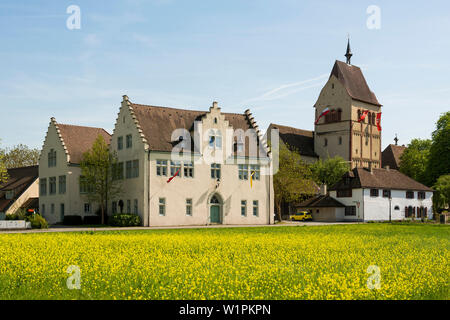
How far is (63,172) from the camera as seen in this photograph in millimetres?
65250

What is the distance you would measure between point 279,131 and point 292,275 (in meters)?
100

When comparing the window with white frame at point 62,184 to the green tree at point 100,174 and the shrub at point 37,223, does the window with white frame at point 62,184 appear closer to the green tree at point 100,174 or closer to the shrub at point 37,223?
the green tree at point 100,174

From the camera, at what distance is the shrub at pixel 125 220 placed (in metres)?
55.8

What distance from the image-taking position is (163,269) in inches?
663

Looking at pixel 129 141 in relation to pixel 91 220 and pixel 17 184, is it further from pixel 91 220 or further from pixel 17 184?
pixel 17 184

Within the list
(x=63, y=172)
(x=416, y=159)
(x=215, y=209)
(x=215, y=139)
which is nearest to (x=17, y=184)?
(x=63, y=172)

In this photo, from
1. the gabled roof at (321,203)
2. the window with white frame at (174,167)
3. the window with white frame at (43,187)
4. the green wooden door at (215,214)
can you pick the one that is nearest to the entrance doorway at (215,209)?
the green wooden door at (215,214)

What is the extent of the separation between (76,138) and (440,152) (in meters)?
62.2

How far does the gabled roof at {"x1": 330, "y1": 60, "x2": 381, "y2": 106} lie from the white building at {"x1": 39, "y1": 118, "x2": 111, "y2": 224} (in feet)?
195

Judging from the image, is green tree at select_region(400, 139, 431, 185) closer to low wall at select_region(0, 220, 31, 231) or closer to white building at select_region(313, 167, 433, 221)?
white building at select_region(313, 167, 433, 221)

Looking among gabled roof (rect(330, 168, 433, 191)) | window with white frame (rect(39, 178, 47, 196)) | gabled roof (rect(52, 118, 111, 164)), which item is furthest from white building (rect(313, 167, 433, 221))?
window with white frame (rect(39, 178, 47, 196))

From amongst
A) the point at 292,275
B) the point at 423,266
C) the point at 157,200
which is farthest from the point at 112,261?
the point at 157,200
